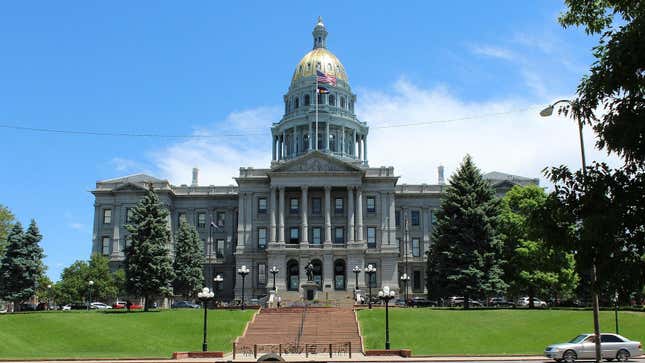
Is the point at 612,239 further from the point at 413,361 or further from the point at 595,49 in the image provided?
the point at 413,361

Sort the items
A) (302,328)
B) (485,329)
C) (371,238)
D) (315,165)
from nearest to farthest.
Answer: (485,329)
(302,328)
(315,165)
(371,238)

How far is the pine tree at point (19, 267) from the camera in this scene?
211 ft

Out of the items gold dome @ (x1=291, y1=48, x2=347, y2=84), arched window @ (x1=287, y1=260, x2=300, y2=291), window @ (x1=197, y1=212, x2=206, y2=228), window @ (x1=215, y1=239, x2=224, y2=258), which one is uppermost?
gold dome @ (x1=291, y1=48, x2=347, y2=84)

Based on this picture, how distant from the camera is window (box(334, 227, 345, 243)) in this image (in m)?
85.9

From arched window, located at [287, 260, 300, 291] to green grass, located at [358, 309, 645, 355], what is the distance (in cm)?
3080

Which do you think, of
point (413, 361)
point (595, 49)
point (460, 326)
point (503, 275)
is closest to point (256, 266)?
point (503, 275)

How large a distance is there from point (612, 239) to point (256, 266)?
75342 mm

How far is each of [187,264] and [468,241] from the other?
117 ft

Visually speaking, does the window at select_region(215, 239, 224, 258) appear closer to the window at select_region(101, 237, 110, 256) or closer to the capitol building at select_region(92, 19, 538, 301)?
the capitol building at select_region(92, 19, 538, 301)

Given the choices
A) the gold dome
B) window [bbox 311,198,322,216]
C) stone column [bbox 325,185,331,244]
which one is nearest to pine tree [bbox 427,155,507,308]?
stone column [bbox 325,185,331,244]

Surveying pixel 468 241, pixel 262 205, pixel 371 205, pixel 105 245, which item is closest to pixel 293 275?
pixel 262 205

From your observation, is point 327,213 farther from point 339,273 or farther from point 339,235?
point 339,273

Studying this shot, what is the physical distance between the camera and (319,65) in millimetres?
113625

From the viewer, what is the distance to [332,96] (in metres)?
112
